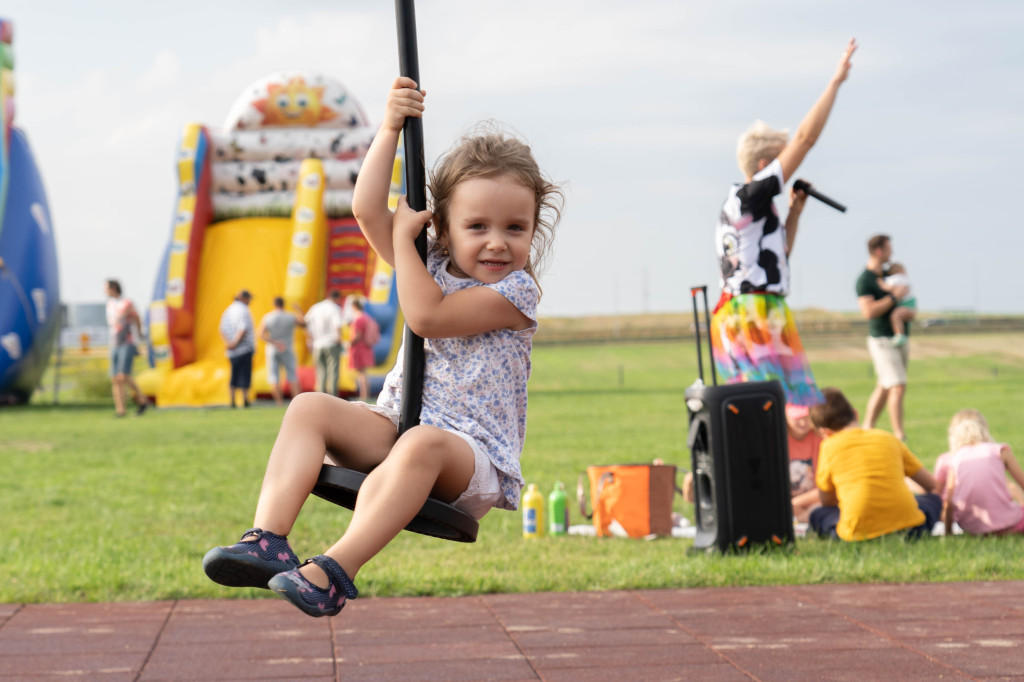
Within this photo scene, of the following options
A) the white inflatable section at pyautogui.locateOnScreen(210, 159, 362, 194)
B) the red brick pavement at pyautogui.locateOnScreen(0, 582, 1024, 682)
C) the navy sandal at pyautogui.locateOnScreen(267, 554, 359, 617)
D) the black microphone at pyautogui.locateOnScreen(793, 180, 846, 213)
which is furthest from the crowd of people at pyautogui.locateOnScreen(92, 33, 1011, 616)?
the white inflatable section at pyautogui.locateOnScreen(210, 159, 362, 194)

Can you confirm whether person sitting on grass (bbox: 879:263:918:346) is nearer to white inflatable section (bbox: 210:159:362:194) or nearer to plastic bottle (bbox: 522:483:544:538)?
plastic bottle (bbox: 522:483:544:538)

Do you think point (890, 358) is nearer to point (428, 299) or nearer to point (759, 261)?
point (759, 261)

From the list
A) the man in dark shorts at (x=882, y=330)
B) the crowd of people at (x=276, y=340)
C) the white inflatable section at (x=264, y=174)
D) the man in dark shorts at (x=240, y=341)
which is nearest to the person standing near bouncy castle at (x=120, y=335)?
the crowd of people at (x=276, y=340)

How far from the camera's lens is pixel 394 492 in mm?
2439

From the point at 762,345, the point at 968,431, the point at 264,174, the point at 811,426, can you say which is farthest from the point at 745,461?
the point at 264,174

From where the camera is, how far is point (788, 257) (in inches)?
253

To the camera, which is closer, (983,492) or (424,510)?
(424,510)

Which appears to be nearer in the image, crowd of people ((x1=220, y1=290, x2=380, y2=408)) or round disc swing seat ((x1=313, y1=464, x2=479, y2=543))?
round disc swing seat ((x1=313, y1=464, x2=479, y2=543))

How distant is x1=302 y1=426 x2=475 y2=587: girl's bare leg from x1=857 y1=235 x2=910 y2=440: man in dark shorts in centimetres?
881

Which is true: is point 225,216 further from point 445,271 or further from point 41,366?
point 445,271

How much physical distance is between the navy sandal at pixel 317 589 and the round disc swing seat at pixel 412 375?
7.5 inches

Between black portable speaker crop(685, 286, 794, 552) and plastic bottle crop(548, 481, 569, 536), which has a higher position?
black portable speaker crop(685, 286, 794, 552)

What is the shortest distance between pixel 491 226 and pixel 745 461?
394cm

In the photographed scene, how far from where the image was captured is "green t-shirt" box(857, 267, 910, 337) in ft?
35.4
